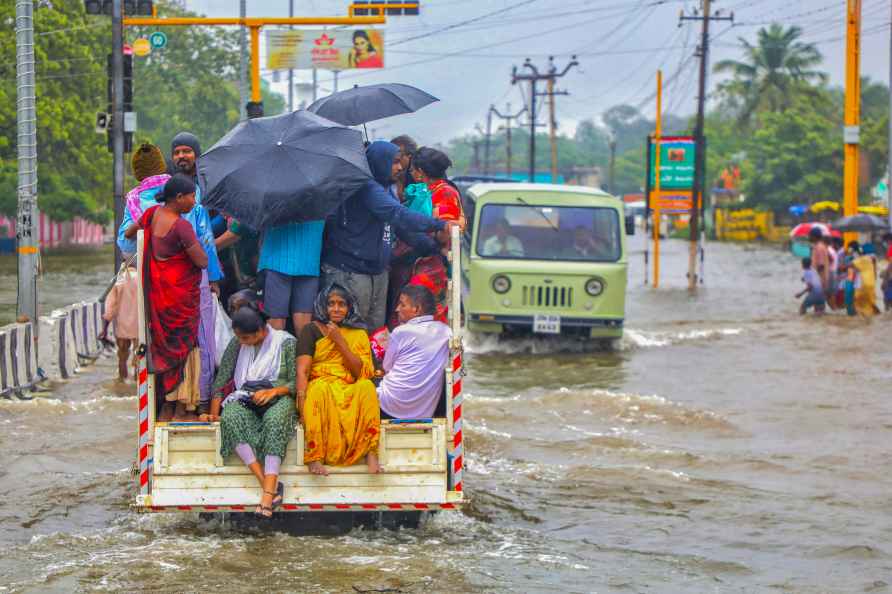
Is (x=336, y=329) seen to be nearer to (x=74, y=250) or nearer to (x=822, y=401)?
(x=822, y=401)

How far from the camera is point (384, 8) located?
24.4 metres

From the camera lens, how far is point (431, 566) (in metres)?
8.13

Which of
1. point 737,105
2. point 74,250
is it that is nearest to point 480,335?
point 74,250

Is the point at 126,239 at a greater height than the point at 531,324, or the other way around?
the point at 126,239

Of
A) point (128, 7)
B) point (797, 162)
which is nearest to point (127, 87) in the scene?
point (128, 7)

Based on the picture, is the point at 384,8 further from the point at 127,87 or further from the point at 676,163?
the point at 676,163

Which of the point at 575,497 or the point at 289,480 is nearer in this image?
the point at 289,480

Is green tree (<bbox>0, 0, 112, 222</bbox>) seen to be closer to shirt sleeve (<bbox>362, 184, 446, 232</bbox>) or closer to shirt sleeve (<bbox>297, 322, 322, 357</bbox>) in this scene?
shirt sleeve (<bbox>362, 184, 446, 232</bbox>)

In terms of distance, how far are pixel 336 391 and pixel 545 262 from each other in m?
12.4

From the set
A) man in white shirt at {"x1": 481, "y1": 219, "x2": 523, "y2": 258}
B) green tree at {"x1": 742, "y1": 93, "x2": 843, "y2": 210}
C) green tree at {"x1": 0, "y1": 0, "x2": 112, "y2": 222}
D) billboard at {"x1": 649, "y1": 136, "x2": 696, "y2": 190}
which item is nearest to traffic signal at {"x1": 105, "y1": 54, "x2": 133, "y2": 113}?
man in white shirt at {"x1": 481, "y1": 219, "x2": 523, "y2": 258}

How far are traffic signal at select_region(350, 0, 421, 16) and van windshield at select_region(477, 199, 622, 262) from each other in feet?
16.3

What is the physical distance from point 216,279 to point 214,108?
61.8 meters

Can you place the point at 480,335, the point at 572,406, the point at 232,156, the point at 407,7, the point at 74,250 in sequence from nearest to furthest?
the point at 232,156, the point at 572,406, the point at 480,335, the point at 407,7, the point at 74,250

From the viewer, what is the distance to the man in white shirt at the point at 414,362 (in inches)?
340
